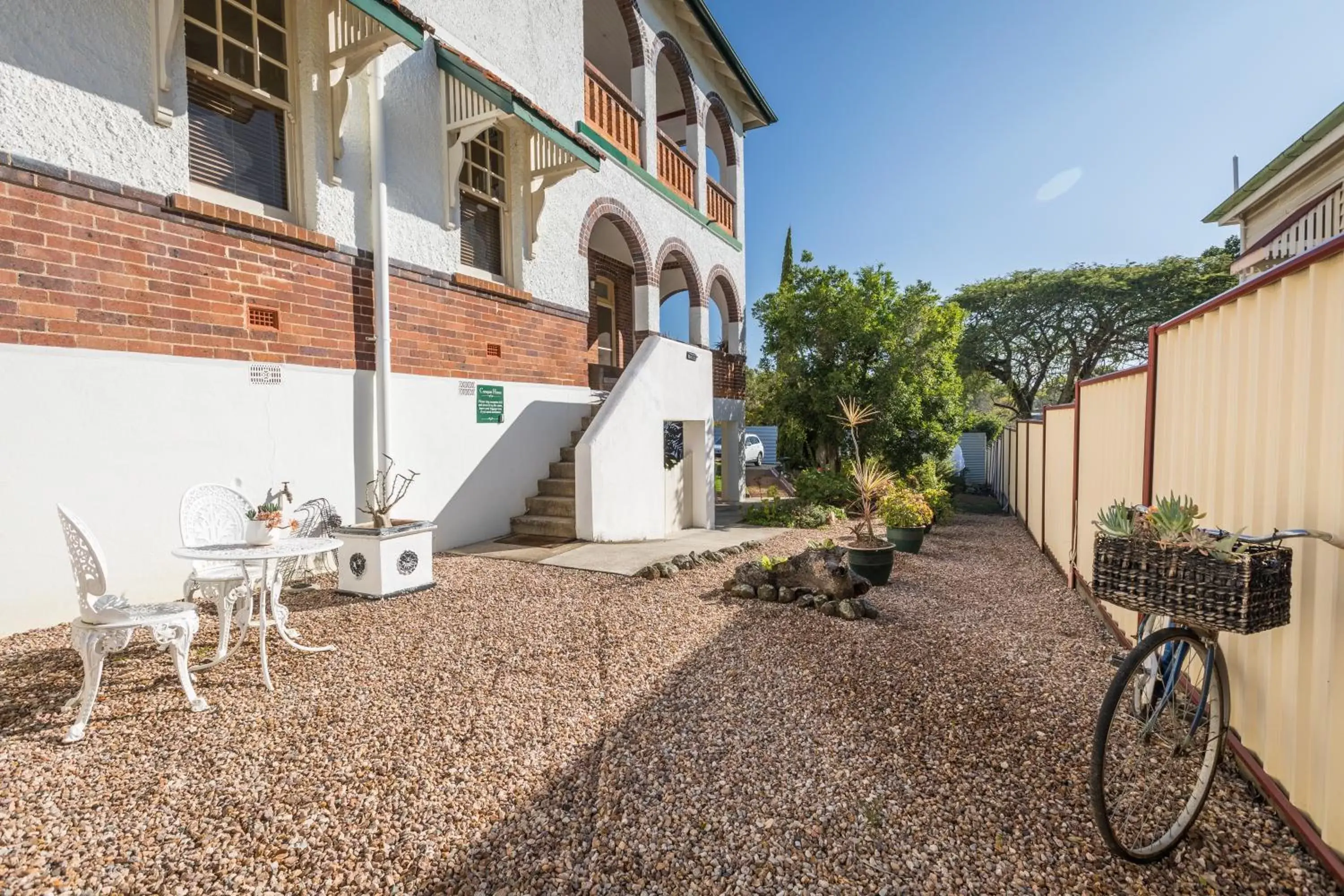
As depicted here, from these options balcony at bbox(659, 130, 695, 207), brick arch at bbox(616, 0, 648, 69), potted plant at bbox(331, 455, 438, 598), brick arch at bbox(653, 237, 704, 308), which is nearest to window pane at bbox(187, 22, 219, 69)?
potted plant at bbox(331, 455, 438, 598)

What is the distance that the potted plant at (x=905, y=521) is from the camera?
7.96 m

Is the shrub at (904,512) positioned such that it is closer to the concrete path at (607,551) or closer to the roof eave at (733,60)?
the concrete path at (607,551)

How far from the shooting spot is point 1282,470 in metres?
2.32

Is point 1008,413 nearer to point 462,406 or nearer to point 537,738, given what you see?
point 462,406

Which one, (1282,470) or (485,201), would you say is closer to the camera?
(1282,470)

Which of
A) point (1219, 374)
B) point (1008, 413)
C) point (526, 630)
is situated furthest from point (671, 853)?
point (1008, 413)

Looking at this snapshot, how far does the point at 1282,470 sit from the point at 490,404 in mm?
6940

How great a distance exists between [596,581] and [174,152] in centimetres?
473

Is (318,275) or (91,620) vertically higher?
(318,275)

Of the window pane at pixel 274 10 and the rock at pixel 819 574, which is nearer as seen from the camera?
the rock at pixel 819 574

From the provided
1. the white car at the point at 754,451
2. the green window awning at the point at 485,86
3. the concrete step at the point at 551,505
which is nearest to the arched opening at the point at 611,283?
the concrete step at the point at 551,505

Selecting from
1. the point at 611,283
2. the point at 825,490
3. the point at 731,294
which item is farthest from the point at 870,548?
the point at 731,294

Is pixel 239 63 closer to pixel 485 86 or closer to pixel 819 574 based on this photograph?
pixel 485 86

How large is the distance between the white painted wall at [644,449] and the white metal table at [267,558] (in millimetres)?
3517
